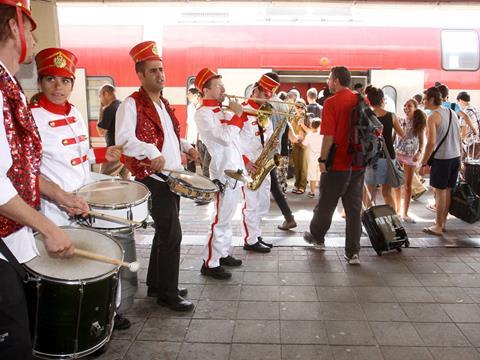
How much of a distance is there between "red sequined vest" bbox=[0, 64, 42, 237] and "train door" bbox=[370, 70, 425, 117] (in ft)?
31.3

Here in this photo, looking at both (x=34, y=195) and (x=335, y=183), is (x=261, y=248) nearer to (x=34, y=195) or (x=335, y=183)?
(x=335, y=183)

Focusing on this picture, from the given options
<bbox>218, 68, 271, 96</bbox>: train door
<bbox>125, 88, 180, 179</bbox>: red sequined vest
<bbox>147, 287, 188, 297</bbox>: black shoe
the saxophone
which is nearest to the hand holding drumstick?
<bbox>125, 88, 180, 179</bbox>: red sequined vest

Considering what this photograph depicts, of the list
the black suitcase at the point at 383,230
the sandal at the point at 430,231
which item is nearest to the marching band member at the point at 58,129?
the black suitcase at the point at 383,230

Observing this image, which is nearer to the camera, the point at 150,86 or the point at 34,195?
the point at 34,195

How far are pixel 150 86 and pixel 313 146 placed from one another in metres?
5.53

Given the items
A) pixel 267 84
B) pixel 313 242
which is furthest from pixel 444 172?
pixel 267 84

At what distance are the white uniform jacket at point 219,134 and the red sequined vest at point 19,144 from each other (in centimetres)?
257

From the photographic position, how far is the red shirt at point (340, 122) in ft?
16.1


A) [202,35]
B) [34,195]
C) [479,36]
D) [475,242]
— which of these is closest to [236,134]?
[34,195]

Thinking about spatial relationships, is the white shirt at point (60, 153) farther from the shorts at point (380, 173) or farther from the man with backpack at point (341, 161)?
the shorts at point (380, 173)

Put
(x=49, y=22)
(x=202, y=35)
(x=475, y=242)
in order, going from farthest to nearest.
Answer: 1. (x=202, y=35)
2. (x=475, y=242)
3. (x=49, y=22)

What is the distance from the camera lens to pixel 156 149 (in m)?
3.55

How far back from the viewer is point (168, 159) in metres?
3.86

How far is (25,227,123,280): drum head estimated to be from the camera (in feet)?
7.50
